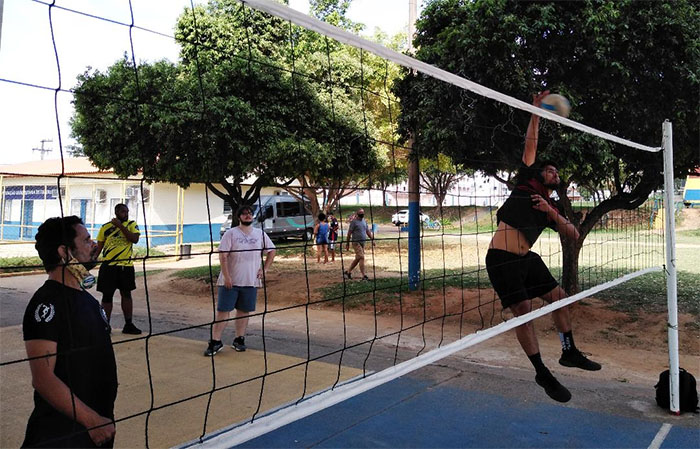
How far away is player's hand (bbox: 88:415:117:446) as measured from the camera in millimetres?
1949

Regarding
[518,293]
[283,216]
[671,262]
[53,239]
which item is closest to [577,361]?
[518,293]

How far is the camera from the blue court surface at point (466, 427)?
3607mm

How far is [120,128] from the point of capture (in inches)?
307

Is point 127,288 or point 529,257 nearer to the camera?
point 529,257

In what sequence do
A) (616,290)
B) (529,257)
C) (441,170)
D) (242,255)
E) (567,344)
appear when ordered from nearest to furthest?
(529,257), (567,344), (242,255), (616,290), (441,170)

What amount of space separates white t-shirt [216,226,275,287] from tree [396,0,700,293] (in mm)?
2599

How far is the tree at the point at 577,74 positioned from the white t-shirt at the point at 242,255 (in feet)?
8.53

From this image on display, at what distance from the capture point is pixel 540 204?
138 inches

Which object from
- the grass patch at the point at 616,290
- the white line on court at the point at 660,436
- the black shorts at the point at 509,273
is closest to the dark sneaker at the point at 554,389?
the black shorts at the point at 509,273

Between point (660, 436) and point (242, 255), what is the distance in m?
3.83

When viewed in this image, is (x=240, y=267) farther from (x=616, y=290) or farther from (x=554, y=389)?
(x=616, y=290)

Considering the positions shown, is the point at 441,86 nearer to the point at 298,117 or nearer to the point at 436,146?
the point at 436,146

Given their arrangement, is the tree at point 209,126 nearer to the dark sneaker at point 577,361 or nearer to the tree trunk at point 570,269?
the tree trunk at point 570,269

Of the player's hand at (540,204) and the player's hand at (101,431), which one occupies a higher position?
the player's hand at (540,204)
